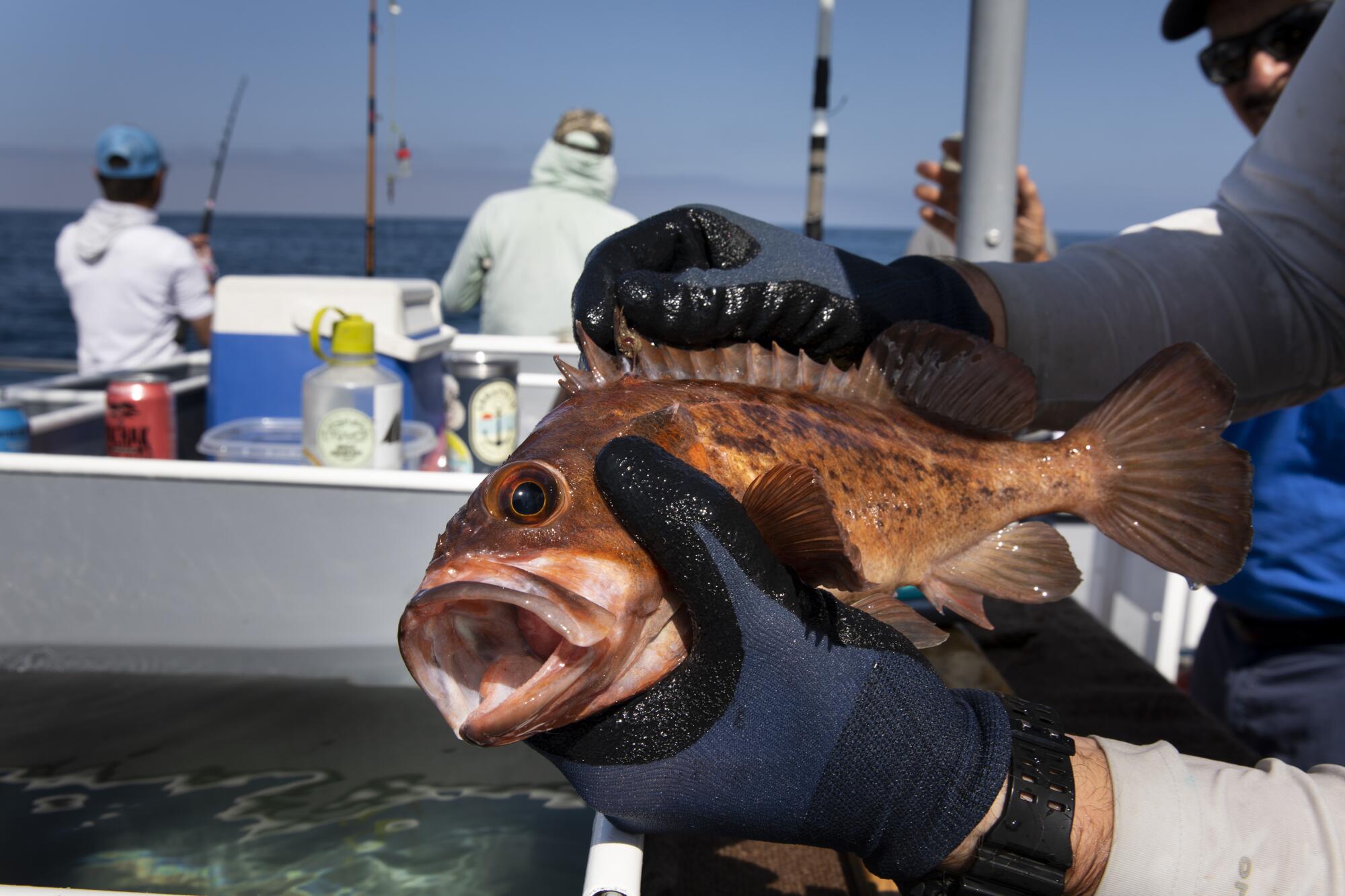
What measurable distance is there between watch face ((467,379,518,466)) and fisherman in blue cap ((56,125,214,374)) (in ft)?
8.18

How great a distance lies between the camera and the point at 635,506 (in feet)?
4.30

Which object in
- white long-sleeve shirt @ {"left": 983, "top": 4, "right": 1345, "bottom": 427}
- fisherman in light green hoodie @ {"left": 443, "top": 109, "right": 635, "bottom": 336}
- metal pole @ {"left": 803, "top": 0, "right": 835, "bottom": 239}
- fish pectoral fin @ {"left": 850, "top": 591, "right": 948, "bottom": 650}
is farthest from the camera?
fisherman in light green hoodie @ {"left": 443, "top": 109, "right": 635, "bottom": 336}

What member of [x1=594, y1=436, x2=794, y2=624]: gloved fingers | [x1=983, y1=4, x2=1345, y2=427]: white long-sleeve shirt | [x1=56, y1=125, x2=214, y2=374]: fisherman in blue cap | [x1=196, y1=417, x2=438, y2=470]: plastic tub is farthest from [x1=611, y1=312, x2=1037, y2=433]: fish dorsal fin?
[x1=56, y1=125, x2=214, y2=374]: fisherman in blue cap

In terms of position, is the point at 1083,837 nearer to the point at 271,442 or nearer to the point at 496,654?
the point at 496,654

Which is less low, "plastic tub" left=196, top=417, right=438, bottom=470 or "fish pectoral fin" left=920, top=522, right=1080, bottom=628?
"fish pectoral fin" left=920, top=522, right=1080, bottom=628

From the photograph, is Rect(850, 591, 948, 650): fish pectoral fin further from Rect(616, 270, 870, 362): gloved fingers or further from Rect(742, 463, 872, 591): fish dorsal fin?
Rect(616, 270, 870, 362): gloved fingers

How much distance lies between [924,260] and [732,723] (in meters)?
1.20

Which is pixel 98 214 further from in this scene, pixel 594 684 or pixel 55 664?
pixel 594 684

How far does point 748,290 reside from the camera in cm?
178

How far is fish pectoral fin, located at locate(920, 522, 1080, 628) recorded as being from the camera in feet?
5.90

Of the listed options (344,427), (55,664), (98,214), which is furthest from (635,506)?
(98,214)

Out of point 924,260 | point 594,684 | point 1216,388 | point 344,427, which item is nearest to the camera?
point 594,684

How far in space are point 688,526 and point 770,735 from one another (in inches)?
13.2

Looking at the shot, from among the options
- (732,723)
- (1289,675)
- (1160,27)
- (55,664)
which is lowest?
(55,664)
